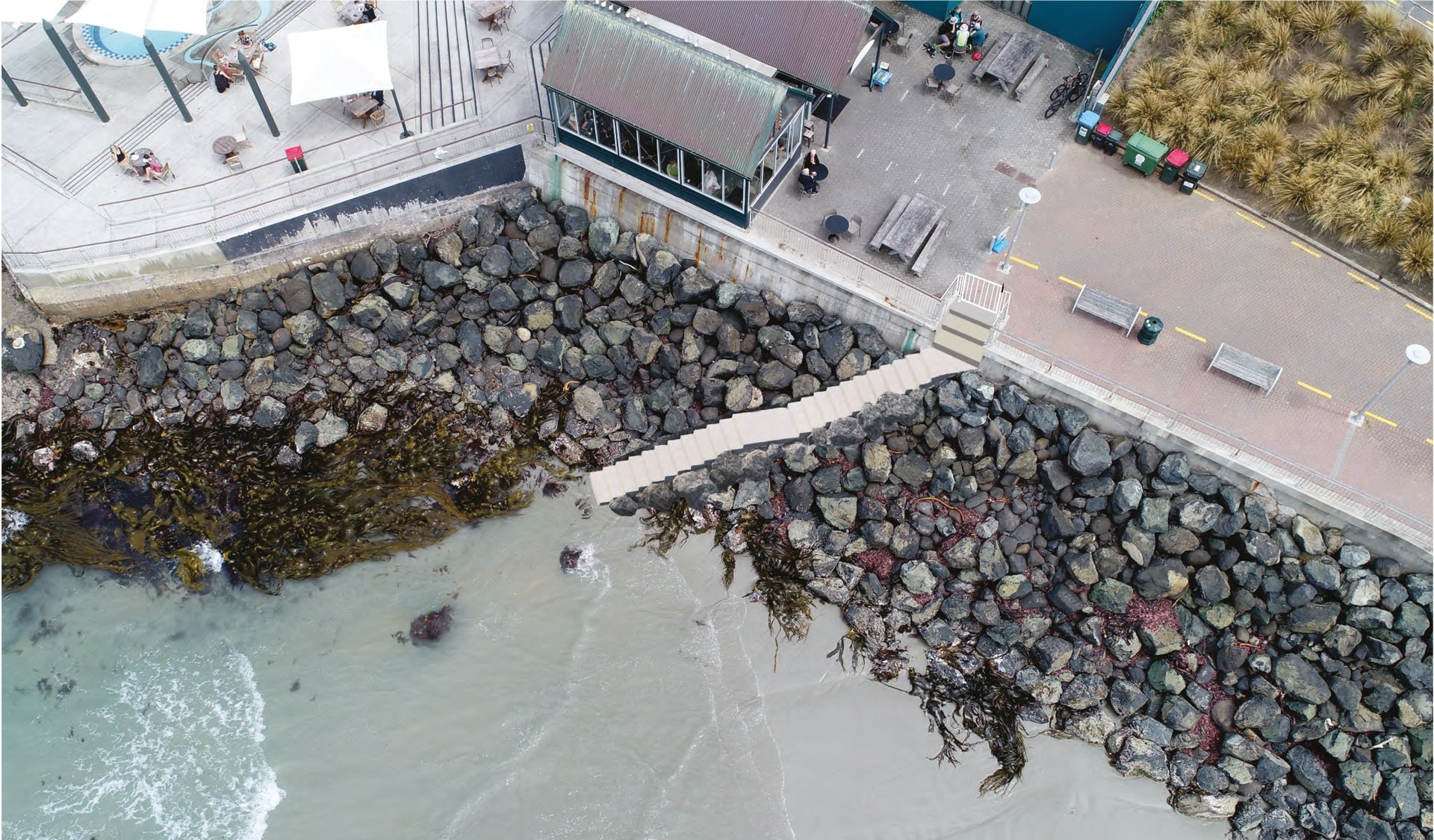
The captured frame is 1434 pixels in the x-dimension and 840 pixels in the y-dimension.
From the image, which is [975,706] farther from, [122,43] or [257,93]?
[122,43]

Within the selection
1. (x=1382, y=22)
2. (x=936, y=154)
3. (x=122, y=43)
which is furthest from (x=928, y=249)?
(x=122, y=43)

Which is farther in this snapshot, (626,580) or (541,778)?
(626,580)

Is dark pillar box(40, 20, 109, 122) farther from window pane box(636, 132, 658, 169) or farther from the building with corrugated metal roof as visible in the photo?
window pane box(636, 132, 658, 169)

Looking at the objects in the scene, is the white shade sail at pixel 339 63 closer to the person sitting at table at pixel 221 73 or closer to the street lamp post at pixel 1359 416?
the person sitting at table at pixel 221 73

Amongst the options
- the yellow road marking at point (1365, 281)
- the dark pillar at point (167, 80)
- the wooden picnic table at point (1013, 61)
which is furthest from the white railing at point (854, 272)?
the dark pillar at point (167, 80)

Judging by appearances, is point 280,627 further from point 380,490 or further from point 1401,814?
point 1401,814

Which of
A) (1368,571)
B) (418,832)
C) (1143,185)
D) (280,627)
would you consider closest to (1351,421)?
(1368,571)

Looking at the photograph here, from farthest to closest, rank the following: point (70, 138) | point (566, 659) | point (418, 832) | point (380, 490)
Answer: point (70, 138)
point (380, 490)
point (566, 659)
point (418, 832)
